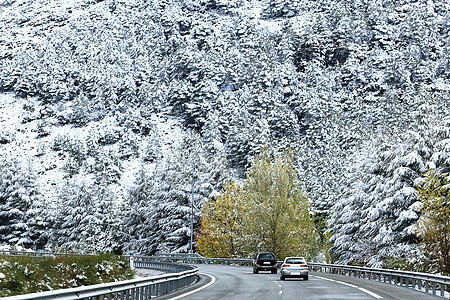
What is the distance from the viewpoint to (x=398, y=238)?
111 ft

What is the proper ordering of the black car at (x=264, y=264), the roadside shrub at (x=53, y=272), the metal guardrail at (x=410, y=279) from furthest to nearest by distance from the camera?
the black car at (x=264, y=264)
the metal guardrail at (x=410, y=279)
the roadside shrub at (x=53, y=272)

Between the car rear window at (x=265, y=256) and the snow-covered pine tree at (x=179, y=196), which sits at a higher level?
the snow-covered pine tree at (x=179, y=196)

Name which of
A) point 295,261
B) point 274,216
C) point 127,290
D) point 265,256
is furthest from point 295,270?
point 274,216

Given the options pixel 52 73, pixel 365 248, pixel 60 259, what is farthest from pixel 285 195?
pixel 52 73

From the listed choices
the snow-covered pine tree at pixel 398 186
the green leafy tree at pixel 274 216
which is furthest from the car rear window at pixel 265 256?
the green leafy tree at pixel 274 216

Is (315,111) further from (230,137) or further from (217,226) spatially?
(217,226)

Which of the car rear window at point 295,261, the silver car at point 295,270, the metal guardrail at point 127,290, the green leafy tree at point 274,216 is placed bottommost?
the metal guardrail at point 127,290

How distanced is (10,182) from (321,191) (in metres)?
43.4

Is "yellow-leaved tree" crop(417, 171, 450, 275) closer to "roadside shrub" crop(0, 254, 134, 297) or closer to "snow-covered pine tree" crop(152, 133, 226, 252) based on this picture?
"roadside shrub" crop(0, 254, 134, 297)

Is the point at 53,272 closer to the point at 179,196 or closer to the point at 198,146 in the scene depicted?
the point at 179,196

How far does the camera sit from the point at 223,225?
55906 millimetres

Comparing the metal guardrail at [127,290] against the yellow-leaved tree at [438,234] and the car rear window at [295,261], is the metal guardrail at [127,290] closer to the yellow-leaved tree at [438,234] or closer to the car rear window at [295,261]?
the car rear window at [295,261]

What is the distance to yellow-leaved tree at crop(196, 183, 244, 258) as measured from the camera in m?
55.6

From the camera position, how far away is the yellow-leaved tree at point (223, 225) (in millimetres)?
55562
